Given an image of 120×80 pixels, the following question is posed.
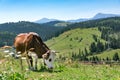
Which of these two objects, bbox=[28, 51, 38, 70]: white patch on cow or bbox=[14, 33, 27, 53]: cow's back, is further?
bbox=[14, 33, 27, 53]: cow's back

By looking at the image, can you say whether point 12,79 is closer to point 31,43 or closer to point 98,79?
point 98,79

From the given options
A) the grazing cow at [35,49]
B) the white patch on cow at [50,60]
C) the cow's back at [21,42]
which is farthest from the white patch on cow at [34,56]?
the cow's back at [21,42]

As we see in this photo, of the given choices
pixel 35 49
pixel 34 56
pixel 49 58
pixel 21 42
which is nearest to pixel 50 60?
pixel 49 58

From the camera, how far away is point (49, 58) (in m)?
23.8

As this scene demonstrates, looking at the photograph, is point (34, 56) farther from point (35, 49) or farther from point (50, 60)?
point (50, 60)

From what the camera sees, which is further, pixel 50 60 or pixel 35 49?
pixel 35 49

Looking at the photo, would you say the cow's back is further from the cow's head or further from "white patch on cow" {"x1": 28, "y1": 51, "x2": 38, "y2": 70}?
the cow's head

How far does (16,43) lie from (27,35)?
5.73 ft

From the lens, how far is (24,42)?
25062 mm

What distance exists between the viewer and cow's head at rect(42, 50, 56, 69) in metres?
23.6

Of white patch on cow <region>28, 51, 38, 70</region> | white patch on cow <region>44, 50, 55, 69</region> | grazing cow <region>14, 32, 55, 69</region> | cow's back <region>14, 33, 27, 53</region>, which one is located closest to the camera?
white patch on cow <region>44, 50, 55, 69</region>

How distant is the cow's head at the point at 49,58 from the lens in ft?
77.3

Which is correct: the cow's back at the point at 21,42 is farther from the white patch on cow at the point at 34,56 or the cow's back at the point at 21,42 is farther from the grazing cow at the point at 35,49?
the white patch on cow at the point at 34,56

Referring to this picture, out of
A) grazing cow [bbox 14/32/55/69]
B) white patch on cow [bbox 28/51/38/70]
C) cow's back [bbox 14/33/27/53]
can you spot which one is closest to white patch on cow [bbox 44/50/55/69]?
grazing cow [bbox 14/32/55/69]
